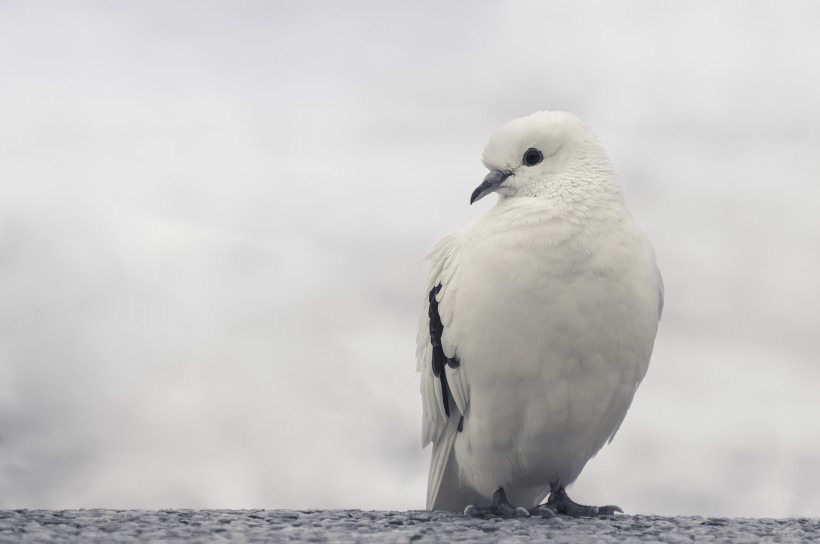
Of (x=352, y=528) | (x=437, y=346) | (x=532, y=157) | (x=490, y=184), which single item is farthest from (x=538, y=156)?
(x=352, y=528)

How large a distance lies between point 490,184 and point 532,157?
405 millimetres

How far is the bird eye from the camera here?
32.9ft

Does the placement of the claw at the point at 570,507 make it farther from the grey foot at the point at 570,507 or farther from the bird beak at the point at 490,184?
the bird beak at the point at 490,184

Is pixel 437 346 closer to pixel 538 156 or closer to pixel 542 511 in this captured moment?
pixel 542 511

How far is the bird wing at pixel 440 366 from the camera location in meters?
10.0

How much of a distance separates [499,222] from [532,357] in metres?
1.11

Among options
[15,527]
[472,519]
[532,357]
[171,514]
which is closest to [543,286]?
[532,357]

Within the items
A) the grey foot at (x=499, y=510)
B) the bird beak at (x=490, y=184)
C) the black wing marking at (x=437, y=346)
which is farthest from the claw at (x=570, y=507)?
the bird beak at (x=490, y=184)

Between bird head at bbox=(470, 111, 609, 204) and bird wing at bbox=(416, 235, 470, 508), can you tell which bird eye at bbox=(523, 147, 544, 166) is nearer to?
bird head at bbox=(470, 111, 609, 204)

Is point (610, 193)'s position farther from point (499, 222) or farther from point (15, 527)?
point (15, 527)

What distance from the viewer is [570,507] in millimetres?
10289

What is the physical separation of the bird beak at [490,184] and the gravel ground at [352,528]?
2.62 meters

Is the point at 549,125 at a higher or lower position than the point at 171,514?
higher

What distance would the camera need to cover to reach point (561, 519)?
980cm
